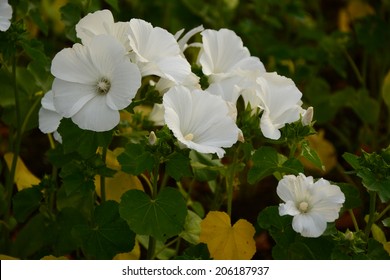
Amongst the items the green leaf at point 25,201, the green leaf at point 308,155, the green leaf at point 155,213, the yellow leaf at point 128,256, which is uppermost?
the green leaf at point 308,155

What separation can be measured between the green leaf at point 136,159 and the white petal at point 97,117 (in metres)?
0.08

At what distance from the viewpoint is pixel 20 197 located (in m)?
1.49

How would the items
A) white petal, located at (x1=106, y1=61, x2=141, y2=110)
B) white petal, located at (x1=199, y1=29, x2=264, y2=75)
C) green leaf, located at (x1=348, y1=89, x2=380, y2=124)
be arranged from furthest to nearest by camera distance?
green leaf, located at (x1=348, y1=89, x2=380, y2=124) → white petal, located at (x1=199, y1=29, x2=264, y2=75) → white petal, located at (x1=106, y1=61, x2=141, y2=110)

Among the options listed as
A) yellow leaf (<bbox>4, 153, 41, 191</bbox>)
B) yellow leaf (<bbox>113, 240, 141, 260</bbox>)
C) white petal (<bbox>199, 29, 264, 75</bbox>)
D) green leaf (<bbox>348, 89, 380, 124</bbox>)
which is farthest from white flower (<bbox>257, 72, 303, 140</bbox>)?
green leaf (<bbox>348, 89, 380, 124</bbox>)

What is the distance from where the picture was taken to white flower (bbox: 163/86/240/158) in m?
1.21

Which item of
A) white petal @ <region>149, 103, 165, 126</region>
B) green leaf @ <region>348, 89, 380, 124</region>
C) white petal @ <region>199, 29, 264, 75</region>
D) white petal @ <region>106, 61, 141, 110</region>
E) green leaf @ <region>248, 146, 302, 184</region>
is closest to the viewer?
white petal @ <region>106, 61, 141, 110</region>

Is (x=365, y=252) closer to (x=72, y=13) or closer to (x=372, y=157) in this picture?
(x=372, y=157)

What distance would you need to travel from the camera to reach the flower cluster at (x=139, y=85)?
3.96 feet

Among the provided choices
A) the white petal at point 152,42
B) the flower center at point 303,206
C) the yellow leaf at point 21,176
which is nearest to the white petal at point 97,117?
the white petal at point 152,42

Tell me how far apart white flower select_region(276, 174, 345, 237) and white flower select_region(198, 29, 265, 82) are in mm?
255

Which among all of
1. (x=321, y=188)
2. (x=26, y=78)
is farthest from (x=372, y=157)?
Answer: (x=26, y=78)

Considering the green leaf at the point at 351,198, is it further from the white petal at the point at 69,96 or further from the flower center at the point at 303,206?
the white petal at the point at 69,96

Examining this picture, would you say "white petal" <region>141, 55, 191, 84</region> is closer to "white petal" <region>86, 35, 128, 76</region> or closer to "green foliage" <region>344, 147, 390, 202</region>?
"white petal" <region>86, 35, 128, 76</region>

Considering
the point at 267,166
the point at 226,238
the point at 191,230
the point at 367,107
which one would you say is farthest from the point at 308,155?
the point at 367,107
